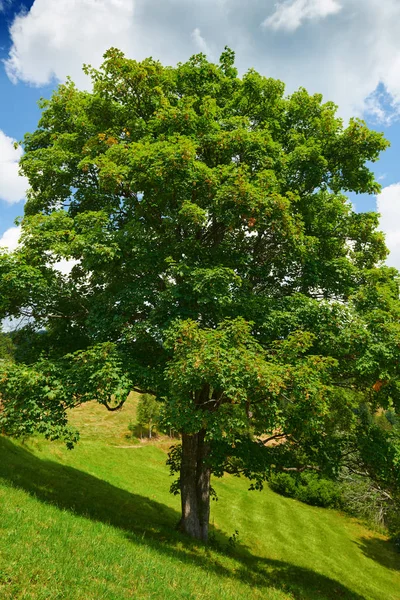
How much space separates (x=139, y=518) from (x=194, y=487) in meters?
3.41

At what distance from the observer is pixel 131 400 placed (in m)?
65.6

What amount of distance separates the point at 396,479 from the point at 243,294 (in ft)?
27.8

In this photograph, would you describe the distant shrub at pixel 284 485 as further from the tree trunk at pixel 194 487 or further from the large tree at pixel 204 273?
the tree trunk at pixel 194 487

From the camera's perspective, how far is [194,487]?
1533 centimetres

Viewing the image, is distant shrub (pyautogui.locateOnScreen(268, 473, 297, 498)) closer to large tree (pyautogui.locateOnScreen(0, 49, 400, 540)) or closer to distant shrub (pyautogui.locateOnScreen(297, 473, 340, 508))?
distant shrub (pyautogui.locateOnScreen(297, 473, 340, 508))

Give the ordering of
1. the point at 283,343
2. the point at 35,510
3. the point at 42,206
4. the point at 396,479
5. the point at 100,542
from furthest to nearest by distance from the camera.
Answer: the point at 42,206, the point at 396,479, the point at 283,343, the point at 35,510, the point at 100,542

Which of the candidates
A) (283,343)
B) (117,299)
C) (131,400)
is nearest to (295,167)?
(283,343)

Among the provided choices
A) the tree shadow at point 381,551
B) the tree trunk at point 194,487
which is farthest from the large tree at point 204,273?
the tree shadow at point 381,551

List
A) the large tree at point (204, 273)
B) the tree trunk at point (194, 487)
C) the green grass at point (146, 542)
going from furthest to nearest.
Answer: the tree trunk at point (194, 487) → the large tree at point (204, 273) → the green grass at point (146, 542)

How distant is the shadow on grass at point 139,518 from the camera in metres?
11.9

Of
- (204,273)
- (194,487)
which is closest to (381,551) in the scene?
(194,487)

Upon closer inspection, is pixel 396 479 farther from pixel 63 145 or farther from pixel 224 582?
pixel 63 145

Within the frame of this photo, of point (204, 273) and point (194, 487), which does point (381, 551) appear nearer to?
point (194, 487)

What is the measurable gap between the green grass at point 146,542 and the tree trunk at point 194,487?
3.00 ft
